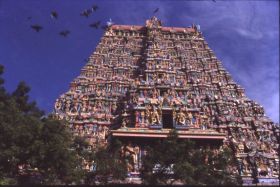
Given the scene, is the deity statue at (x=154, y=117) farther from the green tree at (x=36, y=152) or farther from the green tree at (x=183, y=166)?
the green tree at (x=36, y=152)

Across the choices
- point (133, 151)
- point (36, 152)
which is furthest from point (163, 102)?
point (36, 152)

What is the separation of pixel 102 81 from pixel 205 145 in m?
14.4

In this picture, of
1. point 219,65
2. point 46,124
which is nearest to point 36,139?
point 46,124

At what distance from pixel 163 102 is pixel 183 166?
13211 mm

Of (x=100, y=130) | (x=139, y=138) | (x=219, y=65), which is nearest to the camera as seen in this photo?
(x=139, y=138)

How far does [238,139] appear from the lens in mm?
32438

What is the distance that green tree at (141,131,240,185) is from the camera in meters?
16.2

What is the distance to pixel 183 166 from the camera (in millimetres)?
16484

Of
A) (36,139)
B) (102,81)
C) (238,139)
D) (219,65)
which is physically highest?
(219,65)

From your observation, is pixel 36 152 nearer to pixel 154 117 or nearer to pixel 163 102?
pixel 154 117

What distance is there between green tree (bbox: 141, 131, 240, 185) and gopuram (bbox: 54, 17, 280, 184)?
20.8 ft

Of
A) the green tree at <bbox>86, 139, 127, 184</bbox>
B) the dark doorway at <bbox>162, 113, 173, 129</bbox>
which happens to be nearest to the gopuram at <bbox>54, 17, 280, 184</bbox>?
the dark doorway at <bbox>162, 113, 173, 129</bbox>

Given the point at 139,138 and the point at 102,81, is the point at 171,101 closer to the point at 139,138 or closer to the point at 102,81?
the point at 139,138

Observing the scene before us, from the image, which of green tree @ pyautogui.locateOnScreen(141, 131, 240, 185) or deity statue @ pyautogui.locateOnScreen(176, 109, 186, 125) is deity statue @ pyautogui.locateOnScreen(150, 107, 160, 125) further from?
green tree @ pyautogui.locateOnScreen(141, 131, 240, 185)
